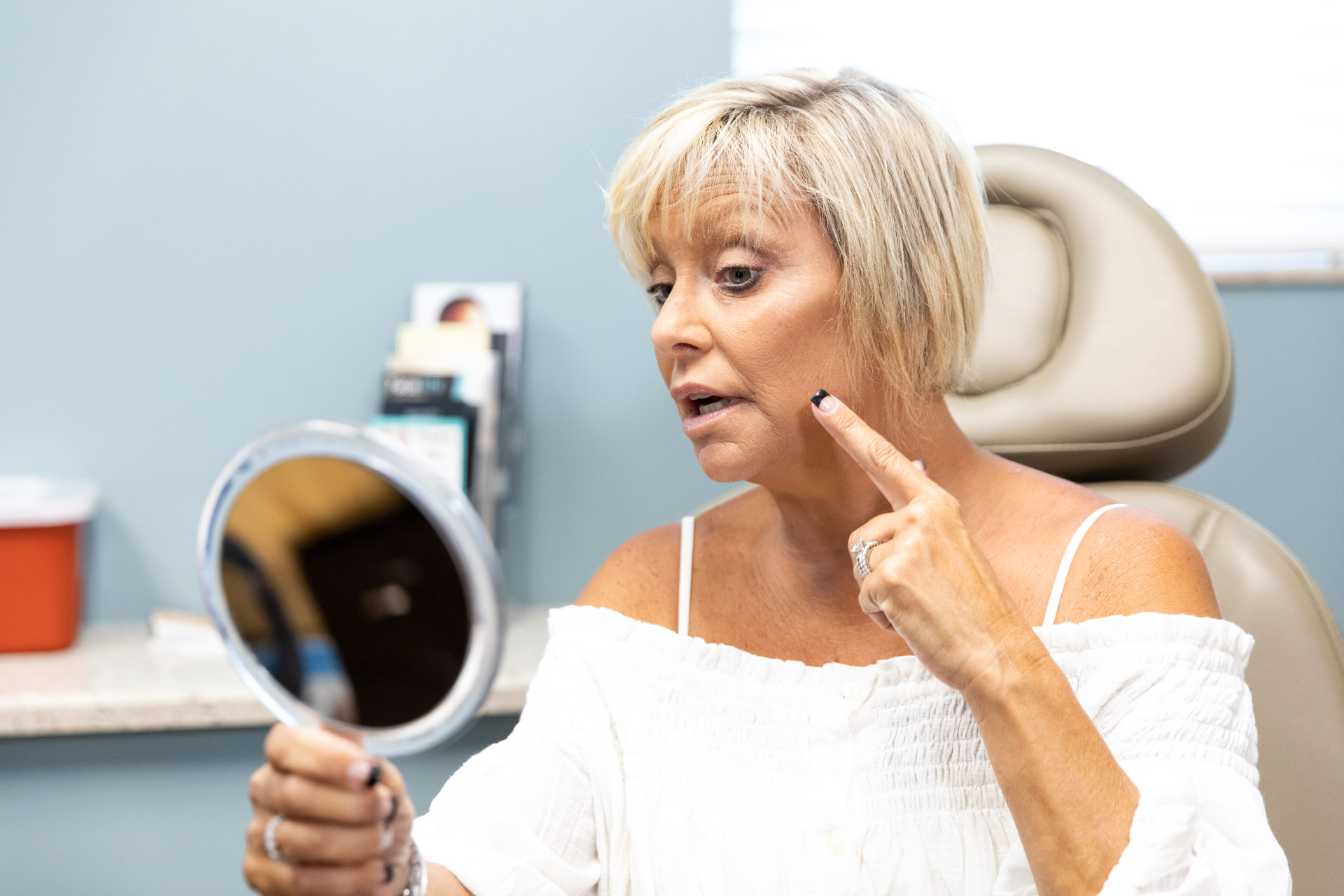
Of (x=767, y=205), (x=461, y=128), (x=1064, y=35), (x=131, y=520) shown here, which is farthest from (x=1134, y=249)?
(x=131, y=520)

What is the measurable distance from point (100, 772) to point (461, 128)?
1.04 meters

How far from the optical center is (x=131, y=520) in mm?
1631

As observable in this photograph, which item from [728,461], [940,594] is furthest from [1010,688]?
[728,461]

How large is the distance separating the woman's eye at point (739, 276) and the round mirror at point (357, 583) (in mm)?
466

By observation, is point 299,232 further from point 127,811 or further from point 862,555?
point 862,555

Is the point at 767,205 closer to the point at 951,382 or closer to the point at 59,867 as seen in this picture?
the point at 951,382

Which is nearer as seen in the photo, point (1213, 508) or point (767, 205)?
point (767, 205)

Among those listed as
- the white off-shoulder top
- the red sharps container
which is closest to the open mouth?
the white off-shoulder top

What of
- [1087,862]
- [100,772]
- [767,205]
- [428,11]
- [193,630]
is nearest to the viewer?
[1087,862]

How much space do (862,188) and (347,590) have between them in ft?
1.93

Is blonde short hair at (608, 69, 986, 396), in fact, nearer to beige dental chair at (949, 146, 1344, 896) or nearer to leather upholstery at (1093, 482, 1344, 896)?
beige dental chair at (949, 146, 1344, 896)

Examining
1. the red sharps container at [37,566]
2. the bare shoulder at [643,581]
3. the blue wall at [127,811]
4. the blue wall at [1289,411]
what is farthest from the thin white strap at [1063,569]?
the red sharps container at [37,566]

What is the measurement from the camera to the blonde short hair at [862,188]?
928mm

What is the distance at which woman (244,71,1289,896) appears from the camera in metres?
0.77
